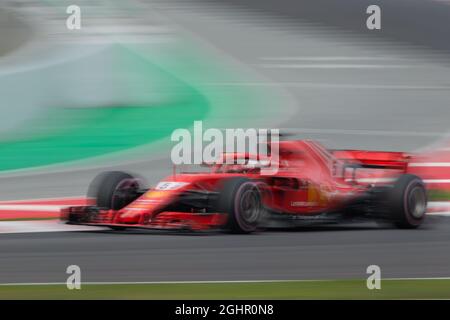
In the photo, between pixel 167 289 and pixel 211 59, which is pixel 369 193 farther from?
pixel 211 59

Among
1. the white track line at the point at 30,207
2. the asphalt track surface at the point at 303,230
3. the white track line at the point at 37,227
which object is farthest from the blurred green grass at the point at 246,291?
the white track line at the point at 30,207

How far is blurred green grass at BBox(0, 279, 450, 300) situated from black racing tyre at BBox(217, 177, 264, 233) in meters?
2.36

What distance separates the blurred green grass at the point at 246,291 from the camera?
5914mm

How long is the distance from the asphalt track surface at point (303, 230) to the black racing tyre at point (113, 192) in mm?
501

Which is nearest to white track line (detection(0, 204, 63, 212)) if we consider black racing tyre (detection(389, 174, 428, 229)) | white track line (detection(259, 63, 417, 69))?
black racing tyre (detection(389, 174, 428, 229))

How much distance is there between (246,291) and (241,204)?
2756mm

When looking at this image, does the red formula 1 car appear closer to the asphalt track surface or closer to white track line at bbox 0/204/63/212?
the asphalt track surface

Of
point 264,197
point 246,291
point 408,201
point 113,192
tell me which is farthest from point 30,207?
point 246,291

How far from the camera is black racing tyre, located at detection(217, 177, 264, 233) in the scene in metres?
8.72

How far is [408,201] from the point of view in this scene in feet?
30.9

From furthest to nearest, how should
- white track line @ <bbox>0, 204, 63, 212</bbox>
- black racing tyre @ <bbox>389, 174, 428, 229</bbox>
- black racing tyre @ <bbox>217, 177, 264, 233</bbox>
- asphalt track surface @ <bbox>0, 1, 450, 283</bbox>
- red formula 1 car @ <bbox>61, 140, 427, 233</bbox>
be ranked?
white track line @ <bbox>0, 204, 63, 212</bbox>
black racing tyre @ <bbox>389, 174, 428, 229</bbox>
red formula 1 car @ <bbox>61, 140, 427, 233</bbox>
black racing tyre @ <bbox>217, 177, 264, 233</bbox>
asphalt track surface @ <bbox>0, 1, 450, 283</bbox>

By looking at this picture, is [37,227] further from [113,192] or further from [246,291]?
[246,291]

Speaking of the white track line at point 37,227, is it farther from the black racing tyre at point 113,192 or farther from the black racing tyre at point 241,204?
the black racing tyre at point 241,204

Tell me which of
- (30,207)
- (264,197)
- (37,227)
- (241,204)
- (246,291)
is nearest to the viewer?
(246,291)
